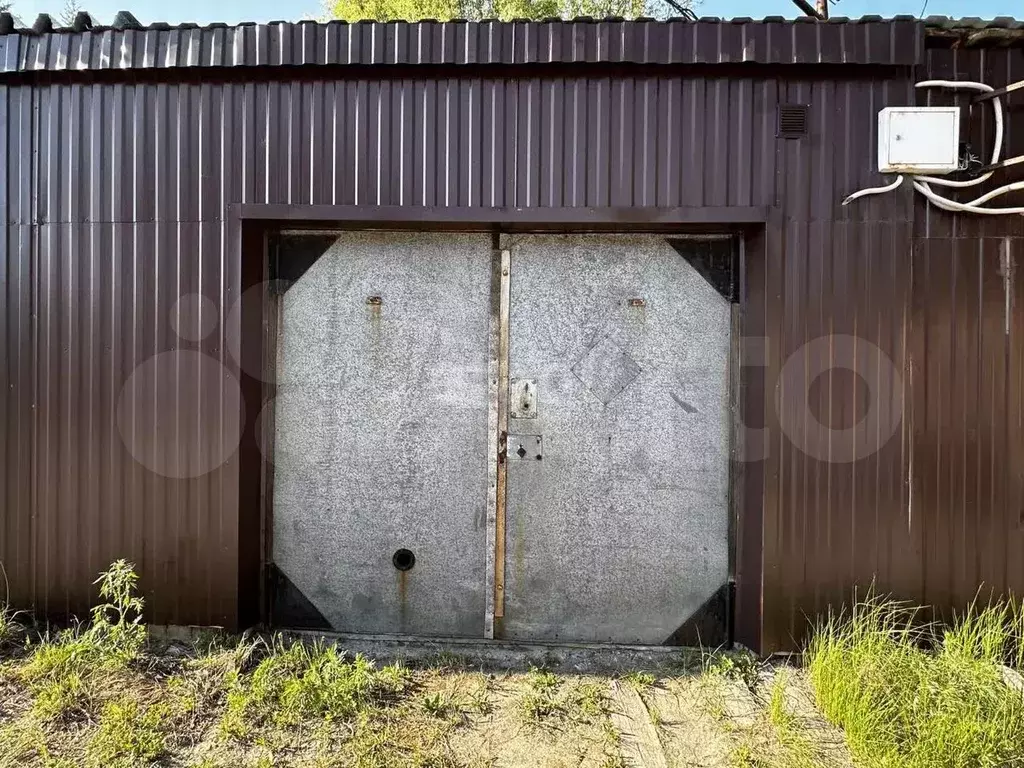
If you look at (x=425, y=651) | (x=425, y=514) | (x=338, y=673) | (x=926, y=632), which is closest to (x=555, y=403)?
(x=425, y=514)

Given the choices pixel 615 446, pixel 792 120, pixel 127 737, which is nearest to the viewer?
pixel 127 737

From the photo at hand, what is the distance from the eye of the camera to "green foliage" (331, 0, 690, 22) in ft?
21.5

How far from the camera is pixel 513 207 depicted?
3.35m

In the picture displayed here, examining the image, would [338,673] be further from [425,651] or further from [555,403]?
[555,403]

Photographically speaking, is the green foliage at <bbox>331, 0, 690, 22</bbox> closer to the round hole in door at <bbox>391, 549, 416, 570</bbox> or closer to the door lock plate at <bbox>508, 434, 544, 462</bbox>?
the door lock plate at <bbox>508, 434, 544, 462</bbox>

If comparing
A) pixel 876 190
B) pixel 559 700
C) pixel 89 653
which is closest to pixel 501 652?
pixel 559 700

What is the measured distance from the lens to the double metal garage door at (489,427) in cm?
352

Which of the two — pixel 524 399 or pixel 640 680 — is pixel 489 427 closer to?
pixel 524 399

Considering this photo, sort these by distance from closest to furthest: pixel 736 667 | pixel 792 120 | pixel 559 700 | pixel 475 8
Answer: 1. pixel 559 700
2. pixel 736 667
3. pixel 792 120
4. pixel 475 8

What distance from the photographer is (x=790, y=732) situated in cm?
259

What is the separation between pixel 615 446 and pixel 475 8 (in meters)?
6.07

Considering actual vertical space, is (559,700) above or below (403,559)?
below

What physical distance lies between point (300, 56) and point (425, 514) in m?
2.80

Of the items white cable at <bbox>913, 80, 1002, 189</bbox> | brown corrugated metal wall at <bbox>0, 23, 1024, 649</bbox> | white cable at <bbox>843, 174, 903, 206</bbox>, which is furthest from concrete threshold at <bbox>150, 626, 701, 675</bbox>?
white cable at <bbox>913, 80, 1002, 189</bbox>
